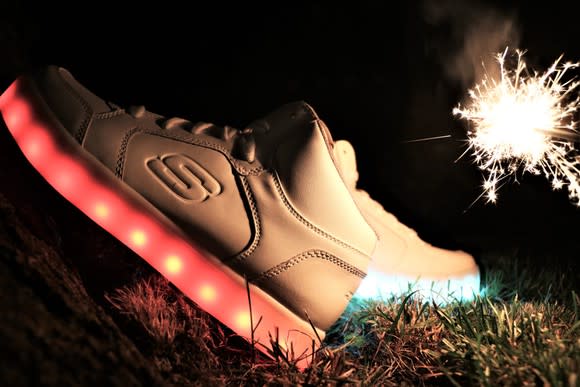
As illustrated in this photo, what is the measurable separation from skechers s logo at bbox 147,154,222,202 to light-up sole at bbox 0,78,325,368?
7cm

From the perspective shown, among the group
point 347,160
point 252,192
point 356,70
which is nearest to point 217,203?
point 252,192

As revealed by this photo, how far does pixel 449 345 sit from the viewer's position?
0.89 m

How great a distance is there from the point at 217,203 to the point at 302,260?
250mm

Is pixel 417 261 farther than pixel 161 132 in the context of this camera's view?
Yes

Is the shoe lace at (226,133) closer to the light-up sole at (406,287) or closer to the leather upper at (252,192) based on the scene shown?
the leather upper at (252,192)

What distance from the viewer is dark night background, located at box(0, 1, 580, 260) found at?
1.64 meters

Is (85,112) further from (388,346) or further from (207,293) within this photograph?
(388,346)

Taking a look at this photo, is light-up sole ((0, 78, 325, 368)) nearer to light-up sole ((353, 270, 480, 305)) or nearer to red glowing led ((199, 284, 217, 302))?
red glowing led ((199, 284, 217, 302))

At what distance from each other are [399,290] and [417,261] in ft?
0.52

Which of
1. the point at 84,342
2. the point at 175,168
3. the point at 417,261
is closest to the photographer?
the point at 84,342

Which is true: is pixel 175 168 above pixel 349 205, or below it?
below

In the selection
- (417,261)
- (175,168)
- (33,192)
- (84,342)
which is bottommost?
(84,342)

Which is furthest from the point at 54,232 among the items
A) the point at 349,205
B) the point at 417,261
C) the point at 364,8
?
the point at 364,8

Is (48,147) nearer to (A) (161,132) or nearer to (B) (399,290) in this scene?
(A) (161,132)
